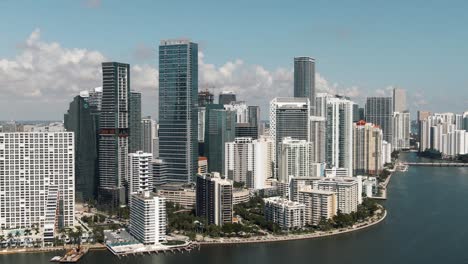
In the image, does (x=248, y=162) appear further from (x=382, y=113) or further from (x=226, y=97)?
(x=382, y=113)

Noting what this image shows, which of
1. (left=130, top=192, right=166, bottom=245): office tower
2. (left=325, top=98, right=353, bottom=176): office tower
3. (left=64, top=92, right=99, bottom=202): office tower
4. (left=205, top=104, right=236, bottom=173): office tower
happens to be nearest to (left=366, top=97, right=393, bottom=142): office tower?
(left=325, top=98, right=353, bottom=176): office tower

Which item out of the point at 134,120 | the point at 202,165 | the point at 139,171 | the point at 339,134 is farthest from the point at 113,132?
the point at 339,134

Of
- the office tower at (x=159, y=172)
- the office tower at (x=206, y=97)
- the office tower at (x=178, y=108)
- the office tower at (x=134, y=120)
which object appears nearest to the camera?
the office tower at (x=178, y=108)

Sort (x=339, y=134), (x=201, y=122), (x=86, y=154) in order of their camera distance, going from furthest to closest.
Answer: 1. (x=201, y=122)
2. (x=339, y=134)
3. (x=86, y=154)

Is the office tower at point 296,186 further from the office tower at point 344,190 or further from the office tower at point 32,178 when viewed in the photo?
the office tower at point 32,178

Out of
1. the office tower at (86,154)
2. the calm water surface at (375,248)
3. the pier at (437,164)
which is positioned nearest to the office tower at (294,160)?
the calm water surface at (375,248)

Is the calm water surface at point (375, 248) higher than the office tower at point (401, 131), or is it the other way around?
the office tower at point (401, 131)
